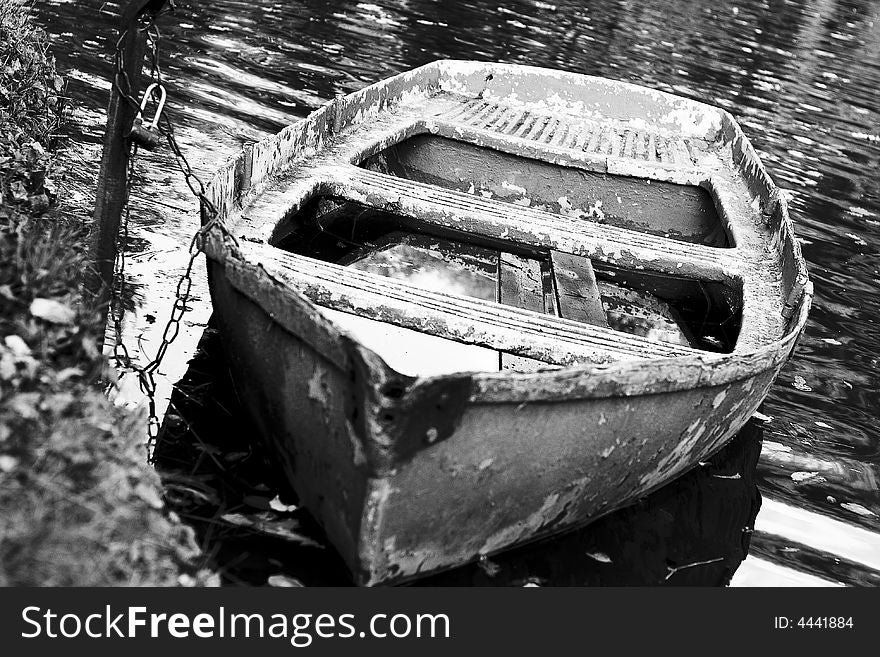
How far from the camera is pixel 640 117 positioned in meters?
7.62

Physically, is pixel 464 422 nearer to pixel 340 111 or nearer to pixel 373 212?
pixel 373 212

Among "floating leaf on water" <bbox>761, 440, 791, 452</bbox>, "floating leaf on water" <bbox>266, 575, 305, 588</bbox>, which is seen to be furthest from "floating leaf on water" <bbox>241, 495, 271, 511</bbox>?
"floating leaf on water" <bbox>761, 440, 791, 452</bbox>

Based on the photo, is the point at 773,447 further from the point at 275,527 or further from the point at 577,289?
the point at 275,527

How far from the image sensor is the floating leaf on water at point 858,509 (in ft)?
14.2

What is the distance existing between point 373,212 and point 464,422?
8.86 ft

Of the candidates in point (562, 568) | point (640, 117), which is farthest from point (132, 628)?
point (640, 117)

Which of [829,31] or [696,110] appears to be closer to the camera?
[696,110]

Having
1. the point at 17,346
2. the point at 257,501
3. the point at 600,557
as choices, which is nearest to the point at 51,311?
the point at 17,346

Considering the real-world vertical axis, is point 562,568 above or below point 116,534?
below

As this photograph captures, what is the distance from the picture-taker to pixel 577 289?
474 cm

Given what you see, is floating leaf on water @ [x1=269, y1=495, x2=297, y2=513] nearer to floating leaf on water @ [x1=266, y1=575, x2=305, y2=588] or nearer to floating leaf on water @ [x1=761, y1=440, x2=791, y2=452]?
floating leaf on water @ [x1=266, y1=575, x2=305, y2=588]

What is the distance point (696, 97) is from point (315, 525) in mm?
9213

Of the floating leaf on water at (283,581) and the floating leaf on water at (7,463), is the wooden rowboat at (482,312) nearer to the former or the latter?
the floating leaf on water at (283,581)

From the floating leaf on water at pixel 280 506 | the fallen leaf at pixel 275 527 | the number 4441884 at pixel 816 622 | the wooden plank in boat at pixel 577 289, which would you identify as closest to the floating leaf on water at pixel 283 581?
the fallen leaf at pixel 275 527
